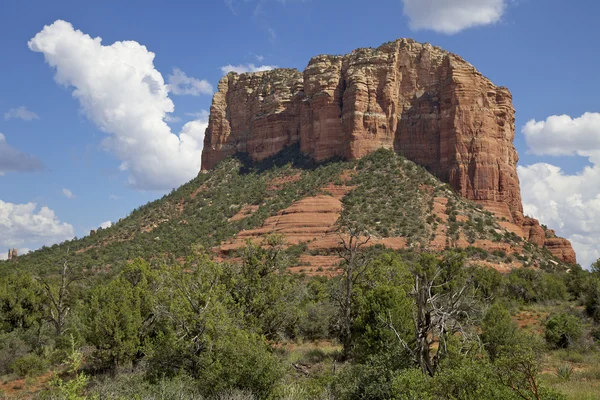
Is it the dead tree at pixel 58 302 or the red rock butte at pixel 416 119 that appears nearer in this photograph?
the dead tree at pixel 58 302

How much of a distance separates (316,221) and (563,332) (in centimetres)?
4213

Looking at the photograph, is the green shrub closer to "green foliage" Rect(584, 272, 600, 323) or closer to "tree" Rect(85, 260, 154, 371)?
"tree" Rect(85, 260, 154, 371)

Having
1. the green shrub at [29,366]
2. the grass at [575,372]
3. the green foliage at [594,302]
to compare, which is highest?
the green foliage at [594,302]

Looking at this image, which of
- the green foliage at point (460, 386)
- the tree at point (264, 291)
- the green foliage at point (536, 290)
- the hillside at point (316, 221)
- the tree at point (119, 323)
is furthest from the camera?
the hillside at point (316, 221)

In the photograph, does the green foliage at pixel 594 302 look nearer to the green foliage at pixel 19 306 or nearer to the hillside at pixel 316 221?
the hillside at pixel 316 221

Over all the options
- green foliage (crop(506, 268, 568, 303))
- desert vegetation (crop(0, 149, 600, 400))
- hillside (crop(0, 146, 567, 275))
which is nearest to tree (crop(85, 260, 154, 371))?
desert vegetation (crop(0, 149, 600, 400))

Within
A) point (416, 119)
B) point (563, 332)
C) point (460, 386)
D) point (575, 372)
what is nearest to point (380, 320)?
point (575, 372)

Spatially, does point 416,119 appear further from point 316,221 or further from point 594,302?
point 594,302

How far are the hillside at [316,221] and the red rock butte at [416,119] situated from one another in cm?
369

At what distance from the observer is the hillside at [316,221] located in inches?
2314

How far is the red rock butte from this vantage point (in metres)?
72.5

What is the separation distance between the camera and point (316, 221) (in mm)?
64125

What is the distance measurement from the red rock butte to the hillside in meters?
3.69

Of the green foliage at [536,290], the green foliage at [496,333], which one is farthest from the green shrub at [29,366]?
the green foliage at [536,290]
